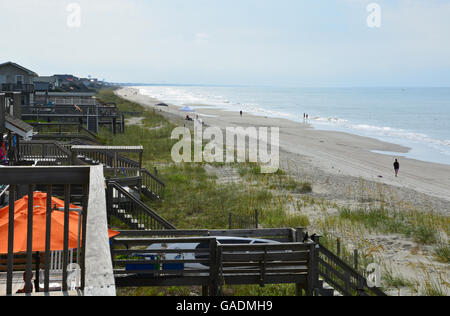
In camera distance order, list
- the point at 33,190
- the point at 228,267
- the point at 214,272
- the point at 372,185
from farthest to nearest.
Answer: the point at 372,185 → the point at 228,267 → the point at 214,272 → the point at 33,190

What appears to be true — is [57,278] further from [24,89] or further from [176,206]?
[24,89]

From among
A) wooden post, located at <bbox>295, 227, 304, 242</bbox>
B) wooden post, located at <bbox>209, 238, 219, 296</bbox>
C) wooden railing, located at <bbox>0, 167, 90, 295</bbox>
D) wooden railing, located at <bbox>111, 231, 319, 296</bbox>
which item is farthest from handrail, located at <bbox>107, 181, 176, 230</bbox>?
wooden railing, located at <bbox>0, 167, 90, 295</bbox>

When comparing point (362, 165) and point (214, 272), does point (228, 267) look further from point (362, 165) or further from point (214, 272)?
point (362, 165)

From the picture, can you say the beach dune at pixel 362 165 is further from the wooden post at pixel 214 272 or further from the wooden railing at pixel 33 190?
the wooden railing at pixel 33 190

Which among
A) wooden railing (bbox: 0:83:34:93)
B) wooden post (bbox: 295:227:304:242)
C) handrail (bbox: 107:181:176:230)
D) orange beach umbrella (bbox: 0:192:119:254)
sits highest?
wooden railing (bbox: 0:83:34:93)

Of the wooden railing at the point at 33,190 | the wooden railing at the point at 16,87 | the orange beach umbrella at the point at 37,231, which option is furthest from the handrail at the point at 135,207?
the wooden railing at the point at 16,87

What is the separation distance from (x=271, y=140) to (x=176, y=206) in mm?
34581

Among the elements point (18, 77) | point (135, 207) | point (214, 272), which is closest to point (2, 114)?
point (135, 207)

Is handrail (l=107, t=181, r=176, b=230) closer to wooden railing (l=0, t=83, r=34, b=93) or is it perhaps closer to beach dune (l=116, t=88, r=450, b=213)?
beach dune (l=116, t=88, r=450, b=213)

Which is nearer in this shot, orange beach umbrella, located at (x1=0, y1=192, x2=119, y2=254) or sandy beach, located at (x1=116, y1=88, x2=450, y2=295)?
orange beach umbrella, located at (x1=0, y1=192, x2=119, y2=254)

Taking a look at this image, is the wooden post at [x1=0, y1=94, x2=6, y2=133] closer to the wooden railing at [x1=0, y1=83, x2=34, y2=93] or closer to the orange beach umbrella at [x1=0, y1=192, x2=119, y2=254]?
the orange beach umbrella at [x1=0, y1=192, x2=119, y2=254]

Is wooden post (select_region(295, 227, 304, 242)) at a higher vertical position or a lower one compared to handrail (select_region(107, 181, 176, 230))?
higher

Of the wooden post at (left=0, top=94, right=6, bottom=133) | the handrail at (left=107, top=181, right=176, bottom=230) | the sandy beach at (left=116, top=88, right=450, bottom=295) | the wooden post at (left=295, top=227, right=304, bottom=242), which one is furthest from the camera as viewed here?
the handrail at (left=107, top=181, right=176, bottom=230)

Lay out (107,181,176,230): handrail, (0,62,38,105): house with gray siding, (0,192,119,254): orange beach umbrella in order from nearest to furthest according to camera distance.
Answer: (0,192,119,254): orange beach umbrella
(107,181,176,230): handrail
(0,62,38,105): house with gray siding
